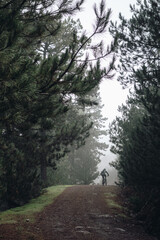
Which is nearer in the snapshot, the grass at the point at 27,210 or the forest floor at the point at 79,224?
the forest floor at the point at 79,224

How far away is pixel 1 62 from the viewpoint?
4582 millimetres

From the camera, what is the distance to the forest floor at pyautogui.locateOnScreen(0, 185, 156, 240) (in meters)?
5.89

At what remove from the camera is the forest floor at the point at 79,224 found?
19.3 ft

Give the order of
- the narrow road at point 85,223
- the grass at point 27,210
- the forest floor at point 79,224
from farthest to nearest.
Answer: the grass at point 27,210
the narrow road at point 85,223
the forest floor at point 79,224

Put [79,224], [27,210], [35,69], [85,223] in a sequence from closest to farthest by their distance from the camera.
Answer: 1. [35,69]
2. [79,224]
3. [85,223]
4. [27,210]

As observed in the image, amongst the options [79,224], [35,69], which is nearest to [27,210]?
[79,224]

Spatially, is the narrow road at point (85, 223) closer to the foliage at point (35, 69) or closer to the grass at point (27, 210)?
the grass at point (27, 210)

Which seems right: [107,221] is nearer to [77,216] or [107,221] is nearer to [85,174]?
[77,216]

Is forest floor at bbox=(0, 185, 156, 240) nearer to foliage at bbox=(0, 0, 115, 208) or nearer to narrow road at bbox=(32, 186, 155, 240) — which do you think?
narrow road at bbox=(32, 186, 155, 240)

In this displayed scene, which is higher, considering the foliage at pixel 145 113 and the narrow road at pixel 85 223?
the foliage at pixel 145 113

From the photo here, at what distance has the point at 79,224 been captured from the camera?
23.4 feet

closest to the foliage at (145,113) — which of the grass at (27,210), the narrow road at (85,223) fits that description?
the narrow road at (85,223)

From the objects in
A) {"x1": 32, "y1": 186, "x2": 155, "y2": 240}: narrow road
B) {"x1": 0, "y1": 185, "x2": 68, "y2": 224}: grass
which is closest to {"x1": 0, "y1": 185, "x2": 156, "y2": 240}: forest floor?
{"x1": 32, "y1": 186, "x2": 155, "y2": 240}: narrow road

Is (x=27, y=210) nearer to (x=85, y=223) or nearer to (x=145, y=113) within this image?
(x=85, y=223)
